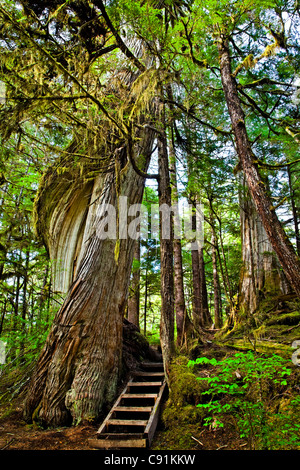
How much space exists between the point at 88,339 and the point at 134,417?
1602 mm

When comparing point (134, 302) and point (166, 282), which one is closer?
point (166, 282)

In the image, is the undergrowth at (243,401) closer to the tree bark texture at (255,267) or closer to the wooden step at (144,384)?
the wooden step at (144,384)

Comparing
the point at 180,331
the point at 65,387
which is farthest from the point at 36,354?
the point at 180,331

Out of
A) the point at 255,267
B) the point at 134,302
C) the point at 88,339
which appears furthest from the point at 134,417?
the point at 134,302

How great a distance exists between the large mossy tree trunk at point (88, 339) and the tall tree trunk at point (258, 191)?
2257 millimetres

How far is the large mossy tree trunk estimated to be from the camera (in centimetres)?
421

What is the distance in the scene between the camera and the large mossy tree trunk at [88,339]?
13.8 feet

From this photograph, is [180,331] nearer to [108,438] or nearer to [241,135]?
[108,438]

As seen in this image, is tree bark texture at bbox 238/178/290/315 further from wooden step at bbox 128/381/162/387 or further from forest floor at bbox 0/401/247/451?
forest floor at bbox 0/401/247/451

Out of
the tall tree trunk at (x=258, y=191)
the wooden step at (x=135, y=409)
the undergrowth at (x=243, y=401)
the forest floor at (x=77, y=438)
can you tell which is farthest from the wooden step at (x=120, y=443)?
the tall tree trunk at (x=258, y=191)

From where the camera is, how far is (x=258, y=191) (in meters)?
4.00

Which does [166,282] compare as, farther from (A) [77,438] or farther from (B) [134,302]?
(B) [134,302]

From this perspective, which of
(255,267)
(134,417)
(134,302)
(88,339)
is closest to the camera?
(134,417)

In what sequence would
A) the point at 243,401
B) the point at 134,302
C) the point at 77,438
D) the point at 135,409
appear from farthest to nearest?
1. the point at 134,302
2. the point at 135,409
3. the point at 77,438
4. the point at 243,401
